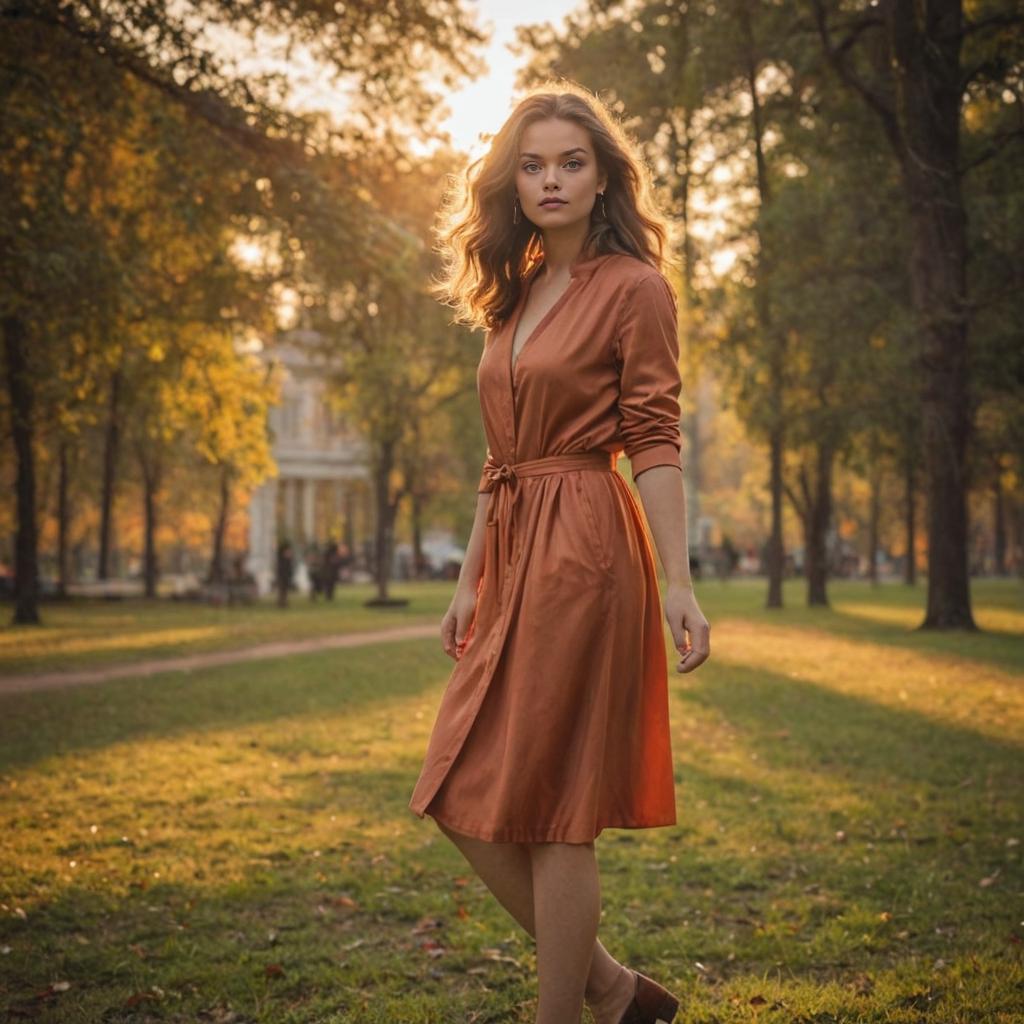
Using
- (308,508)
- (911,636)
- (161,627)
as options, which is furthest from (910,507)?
(308,508)

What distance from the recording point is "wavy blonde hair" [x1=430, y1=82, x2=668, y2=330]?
10.6 feet

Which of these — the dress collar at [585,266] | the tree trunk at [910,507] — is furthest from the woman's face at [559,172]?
the tree trunk at [910,507]

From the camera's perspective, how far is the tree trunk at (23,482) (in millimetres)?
21500

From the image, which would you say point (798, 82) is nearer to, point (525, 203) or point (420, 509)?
point (525, 203)

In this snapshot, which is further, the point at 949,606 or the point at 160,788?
the point at 949,606

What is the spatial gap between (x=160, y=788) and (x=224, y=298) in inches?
424

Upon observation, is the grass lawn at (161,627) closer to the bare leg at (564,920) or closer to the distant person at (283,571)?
the distant person at (283,571)

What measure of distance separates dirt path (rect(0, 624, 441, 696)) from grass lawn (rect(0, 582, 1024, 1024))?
1983mm

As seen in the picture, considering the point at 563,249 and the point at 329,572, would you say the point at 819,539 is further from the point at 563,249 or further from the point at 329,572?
the point at 563,249

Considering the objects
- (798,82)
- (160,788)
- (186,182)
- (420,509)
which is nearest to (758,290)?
(798,82)

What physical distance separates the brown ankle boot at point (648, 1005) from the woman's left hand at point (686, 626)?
92 centimetres

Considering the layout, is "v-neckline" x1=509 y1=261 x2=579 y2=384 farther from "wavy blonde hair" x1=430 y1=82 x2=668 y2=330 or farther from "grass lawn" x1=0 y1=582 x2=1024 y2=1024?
"grass lawn" x1=0 y1=582 x2=1024 y2=1024

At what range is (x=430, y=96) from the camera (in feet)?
46.2

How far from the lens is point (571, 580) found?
9.50 ft
